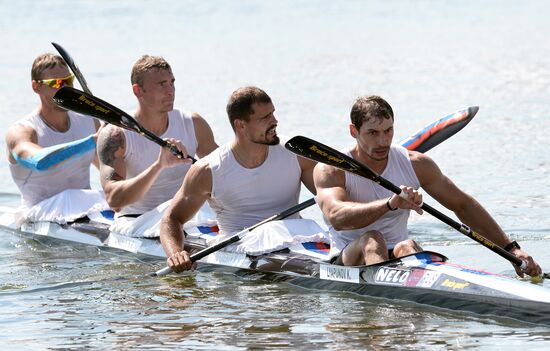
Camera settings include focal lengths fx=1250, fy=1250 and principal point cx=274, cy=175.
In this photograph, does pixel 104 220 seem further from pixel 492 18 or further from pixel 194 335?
pixel 492 18

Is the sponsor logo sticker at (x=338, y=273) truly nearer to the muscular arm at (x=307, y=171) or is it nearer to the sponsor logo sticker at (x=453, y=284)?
the sponsor logo sticker at (x=453, y=284)

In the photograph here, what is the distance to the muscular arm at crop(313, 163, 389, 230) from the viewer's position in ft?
25.6

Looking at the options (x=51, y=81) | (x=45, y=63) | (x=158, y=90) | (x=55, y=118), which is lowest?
(x=55, y=118)

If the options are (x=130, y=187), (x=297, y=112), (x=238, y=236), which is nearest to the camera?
(x=238, y=236)

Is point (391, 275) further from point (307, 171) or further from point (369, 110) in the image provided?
point (307, 171)

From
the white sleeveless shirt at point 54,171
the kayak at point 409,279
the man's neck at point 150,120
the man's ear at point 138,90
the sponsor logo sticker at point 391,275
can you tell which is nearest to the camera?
the kayak at point 409,279

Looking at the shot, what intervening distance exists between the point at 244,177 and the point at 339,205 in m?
1.28

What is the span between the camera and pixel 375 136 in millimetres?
8055

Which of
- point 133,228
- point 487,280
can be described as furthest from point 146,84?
point 487,280

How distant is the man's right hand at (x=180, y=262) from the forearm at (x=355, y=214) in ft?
3.96

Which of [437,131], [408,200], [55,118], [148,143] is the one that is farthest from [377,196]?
[55,118]

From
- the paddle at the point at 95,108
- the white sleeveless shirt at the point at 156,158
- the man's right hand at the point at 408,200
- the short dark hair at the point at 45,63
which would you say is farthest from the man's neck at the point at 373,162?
the short dark hair at the point at 45,63

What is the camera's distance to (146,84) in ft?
33.1

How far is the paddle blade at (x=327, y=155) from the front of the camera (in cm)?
791
